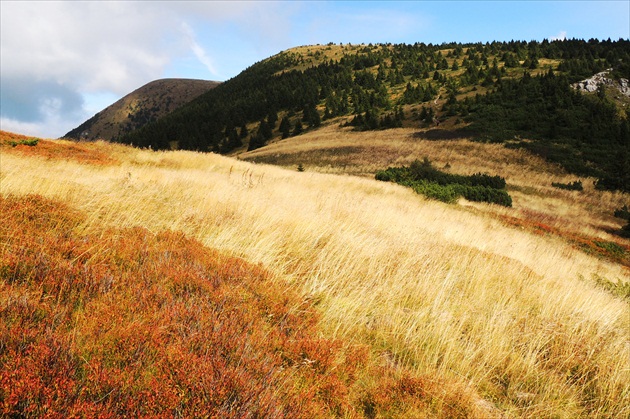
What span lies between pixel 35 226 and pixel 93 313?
2.24 metres

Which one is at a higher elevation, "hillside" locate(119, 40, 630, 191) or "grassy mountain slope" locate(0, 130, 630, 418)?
"hillside" locate(119, 40, 630, 191)

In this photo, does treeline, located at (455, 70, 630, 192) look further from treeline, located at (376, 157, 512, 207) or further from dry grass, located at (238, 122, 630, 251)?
treeline, located at (376, 157, 512, 207)

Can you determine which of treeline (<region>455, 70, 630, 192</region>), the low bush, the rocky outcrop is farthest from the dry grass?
the rocky outcrop

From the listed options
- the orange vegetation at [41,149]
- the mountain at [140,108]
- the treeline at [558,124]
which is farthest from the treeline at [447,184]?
the mountain at [140,108]

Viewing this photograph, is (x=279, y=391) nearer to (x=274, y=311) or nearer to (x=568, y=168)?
(x=274, y=311)

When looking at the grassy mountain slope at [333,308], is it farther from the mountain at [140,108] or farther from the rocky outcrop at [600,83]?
the mountain at [140,108]

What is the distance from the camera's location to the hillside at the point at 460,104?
35.8 meters

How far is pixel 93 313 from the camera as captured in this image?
238 cm

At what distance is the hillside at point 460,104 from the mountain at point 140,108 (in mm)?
67786

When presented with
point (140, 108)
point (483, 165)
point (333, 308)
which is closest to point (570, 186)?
point (483, 165)

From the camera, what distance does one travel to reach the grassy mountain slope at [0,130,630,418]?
2.21 m

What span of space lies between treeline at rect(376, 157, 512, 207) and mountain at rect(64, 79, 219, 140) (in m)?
151

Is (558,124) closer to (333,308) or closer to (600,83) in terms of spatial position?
(600,83)

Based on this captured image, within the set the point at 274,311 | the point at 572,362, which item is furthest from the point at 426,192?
the point at 274,311
